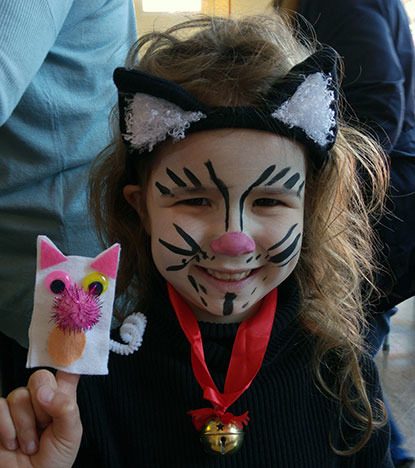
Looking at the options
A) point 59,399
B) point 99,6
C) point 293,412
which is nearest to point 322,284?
point 293,412

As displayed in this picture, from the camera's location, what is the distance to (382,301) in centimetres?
128

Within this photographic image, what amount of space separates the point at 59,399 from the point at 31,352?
A: 0.08 metres

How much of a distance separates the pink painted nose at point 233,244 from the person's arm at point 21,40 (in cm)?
40

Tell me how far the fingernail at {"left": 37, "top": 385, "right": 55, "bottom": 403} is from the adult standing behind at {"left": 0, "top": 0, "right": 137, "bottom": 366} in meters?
→ 0.40

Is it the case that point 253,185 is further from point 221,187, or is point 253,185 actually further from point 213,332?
point 213,332

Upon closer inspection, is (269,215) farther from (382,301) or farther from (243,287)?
(382,301)

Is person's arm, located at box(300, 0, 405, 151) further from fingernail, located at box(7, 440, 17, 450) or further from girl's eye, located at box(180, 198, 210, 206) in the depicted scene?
fingernail, located at box(7, 440, 17, 450)

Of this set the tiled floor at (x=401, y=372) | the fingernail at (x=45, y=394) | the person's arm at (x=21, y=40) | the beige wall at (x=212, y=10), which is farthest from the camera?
the tiled floor at (x=401, y=372)

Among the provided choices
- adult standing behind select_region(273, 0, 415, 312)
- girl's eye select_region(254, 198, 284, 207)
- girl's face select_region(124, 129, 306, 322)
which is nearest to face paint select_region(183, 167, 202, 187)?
girl's face select_region(124, 129, 306, 322)

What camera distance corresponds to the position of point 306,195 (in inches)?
38.5

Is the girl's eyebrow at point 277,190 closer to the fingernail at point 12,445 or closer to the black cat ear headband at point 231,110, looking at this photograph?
the black cat ear headband at point 231,110

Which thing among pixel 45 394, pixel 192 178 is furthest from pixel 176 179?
pixel 45 394

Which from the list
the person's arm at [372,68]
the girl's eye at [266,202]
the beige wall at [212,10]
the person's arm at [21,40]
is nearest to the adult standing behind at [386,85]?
the person's arm at [372,68]

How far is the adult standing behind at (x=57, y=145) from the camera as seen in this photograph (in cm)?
95
